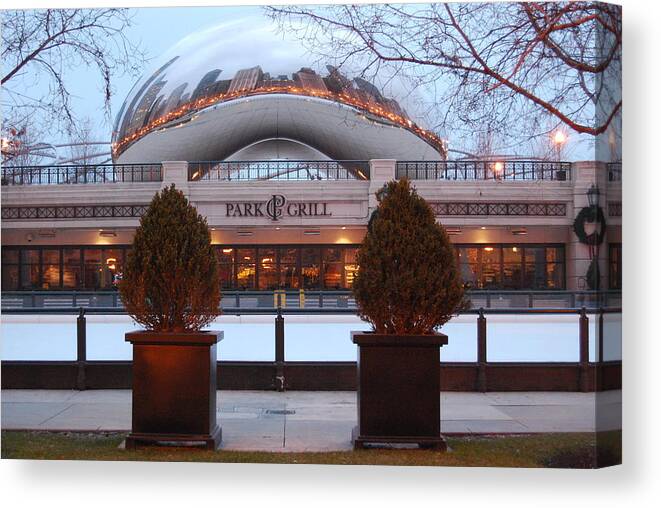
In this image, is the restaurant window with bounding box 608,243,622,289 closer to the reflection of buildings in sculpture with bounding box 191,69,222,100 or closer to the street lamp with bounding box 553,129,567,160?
the street lamp with bounding box 553,129,567,160

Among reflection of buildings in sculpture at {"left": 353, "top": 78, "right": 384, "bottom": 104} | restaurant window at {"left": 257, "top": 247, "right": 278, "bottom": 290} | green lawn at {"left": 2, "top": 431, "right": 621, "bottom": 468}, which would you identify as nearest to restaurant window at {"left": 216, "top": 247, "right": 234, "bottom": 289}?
restaurant window at {"left": 257, "top": 247, "right": 278, "bottom": 290}

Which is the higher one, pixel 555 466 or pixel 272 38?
pixel 272 38

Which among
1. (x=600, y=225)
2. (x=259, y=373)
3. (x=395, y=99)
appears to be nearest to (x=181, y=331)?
(x=259, y=373)

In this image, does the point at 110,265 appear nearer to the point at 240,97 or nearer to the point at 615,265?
the point at 240,97

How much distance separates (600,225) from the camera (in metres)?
7.42

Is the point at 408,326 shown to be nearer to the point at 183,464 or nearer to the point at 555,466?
the point at 555,466

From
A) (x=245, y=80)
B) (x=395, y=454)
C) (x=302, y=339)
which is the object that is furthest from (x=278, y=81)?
(x=395, y=454)

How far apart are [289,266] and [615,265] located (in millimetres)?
21533

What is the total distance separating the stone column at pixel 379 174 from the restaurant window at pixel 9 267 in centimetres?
1008

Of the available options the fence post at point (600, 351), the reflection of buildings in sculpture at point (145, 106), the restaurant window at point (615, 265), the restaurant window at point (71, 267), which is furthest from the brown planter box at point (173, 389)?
the reflection of buildings in sculpture at point (145, 106)

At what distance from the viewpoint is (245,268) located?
89.6 feet

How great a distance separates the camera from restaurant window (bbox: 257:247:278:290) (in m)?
27.6

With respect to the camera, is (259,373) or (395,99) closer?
(259,373)

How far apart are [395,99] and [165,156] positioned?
9652 millimetres
